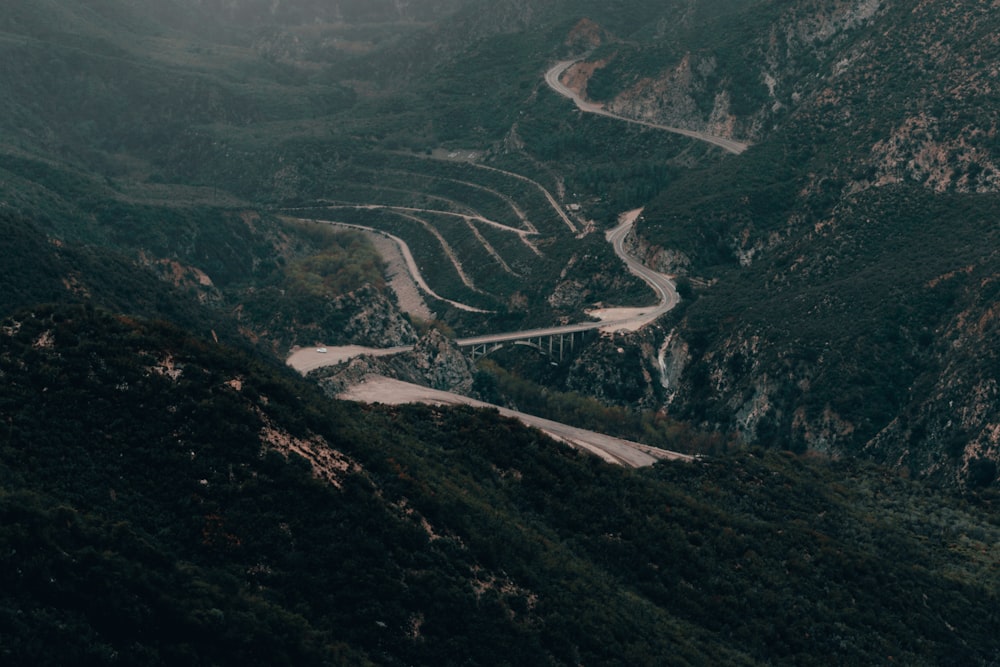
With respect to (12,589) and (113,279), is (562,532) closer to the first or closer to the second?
(12,589)

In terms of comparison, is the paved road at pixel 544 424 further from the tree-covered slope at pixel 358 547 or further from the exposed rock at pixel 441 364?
the tree-covered slope at pixel 358 547

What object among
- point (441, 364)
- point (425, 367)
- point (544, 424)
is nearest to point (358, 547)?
point (544, 424)

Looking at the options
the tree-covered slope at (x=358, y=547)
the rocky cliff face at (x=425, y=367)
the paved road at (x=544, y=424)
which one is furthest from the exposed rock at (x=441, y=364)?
the tree-covered slope at (x=358, y=547)

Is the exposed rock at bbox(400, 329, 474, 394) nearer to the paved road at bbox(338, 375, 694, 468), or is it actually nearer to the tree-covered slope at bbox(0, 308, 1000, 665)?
the paved road at bbox(338, 375, 694, 468)

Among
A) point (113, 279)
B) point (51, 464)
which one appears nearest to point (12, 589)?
point (51, 464)

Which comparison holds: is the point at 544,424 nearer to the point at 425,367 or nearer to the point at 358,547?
the point at 425,367

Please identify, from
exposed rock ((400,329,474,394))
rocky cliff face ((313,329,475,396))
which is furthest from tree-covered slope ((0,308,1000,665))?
exposed rock ((400,329,474,394))
